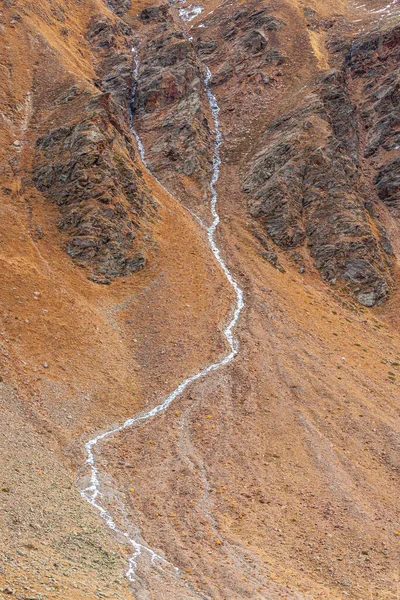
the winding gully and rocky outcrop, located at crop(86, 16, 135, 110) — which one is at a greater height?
rocky outcrop, located at crop(86, 16, 135, 110)

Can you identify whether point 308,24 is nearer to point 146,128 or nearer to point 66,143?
point 146,128

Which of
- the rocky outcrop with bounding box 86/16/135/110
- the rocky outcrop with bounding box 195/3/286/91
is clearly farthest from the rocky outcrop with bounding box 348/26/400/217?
the rocky outcrop with bounding box 86/16/135/110

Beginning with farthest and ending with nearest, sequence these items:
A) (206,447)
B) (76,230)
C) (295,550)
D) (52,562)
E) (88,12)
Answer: (88,12) < (76,230) < (206,447) < (295,550) < (52,562)

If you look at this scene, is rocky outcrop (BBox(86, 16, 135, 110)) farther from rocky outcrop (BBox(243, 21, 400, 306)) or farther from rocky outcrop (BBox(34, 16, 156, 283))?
rocky outcrop (BBox(243, 21, 400, 306))

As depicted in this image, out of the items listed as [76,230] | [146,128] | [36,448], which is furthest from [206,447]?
[146,128]

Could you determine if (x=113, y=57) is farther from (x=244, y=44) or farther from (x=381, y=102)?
(x=381, y=102)

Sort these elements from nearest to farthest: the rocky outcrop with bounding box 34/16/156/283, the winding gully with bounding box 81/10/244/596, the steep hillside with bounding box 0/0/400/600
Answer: the winding gully with bounding box 81/10/244/596, the steep hillside with bounding box 0/0/400/600, the rocky outcrop with bounding box 34/16/156/283

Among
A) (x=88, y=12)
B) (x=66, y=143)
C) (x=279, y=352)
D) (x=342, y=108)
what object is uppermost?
(x=88, y=12)
